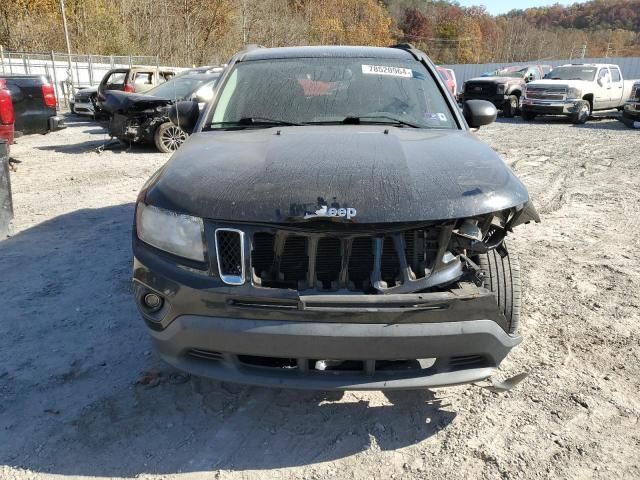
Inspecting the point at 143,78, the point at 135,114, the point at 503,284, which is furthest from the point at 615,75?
the point at 503,284

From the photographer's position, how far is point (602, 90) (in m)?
16.8

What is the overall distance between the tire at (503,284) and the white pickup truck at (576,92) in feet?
51.5

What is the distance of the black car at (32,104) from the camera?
27.3 ft

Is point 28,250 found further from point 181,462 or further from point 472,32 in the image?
point 472,32

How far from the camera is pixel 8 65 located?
20250 mm

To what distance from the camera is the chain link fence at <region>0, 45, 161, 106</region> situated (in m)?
19.7

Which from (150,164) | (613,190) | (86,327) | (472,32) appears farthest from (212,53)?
(472,32)

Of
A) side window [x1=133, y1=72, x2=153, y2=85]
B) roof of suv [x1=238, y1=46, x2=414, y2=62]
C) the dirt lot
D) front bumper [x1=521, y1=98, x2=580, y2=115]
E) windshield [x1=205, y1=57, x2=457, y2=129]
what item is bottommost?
the dirt lot

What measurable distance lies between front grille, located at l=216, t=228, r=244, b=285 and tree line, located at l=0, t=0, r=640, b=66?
32829 mm

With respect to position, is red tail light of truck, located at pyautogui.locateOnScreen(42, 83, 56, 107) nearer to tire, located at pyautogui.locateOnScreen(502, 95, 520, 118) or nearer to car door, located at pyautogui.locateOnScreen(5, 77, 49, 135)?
car door, located at pyautogui.locateOnScreen(5, 77, 49, 135)

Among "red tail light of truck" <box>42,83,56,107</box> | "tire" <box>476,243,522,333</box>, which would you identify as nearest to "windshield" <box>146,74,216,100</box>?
"red tail light of truck" <box>42,83,56,107</box>

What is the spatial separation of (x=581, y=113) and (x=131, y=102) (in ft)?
44.7

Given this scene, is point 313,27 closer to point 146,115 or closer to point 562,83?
point 562,83

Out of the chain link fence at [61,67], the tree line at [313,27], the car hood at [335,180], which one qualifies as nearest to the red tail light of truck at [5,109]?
the car hood at [335,180]
